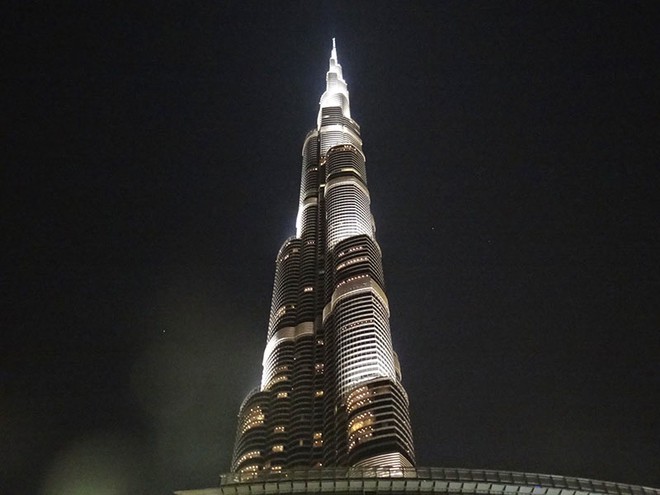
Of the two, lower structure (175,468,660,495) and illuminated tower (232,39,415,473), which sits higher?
illuminated tower (232,39,415,473)

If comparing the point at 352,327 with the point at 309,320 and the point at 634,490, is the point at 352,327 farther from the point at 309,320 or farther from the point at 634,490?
the point at 634,490

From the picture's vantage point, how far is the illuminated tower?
405 feet

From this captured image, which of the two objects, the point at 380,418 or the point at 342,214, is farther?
the point at 342,214

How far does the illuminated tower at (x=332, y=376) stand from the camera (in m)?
124

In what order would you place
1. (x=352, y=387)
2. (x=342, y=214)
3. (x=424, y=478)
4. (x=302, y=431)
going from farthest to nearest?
(x=342, y=214), (x=302, y=431), (x=352, y=387), (x=424, y=478)

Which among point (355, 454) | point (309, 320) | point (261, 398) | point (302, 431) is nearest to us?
point (355, 454)

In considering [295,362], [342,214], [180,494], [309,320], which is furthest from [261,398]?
[180,494]

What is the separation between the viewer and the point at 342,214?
7726 inches

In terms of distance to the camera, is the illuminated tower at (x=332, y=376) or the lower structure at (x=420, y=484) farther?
the illuminated tower at (x=332, y=376)

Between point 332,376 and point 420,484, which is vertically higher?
point 332,376

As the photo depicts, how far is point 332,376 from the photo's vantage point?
5871 inches

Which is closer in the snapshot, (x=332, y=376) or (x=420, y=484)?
(x=420, y=484)

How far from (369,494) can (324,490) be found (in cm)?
310

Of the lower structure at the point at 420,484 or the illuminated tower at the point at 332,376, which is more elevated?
the illuminated tower at the point at 332,376
